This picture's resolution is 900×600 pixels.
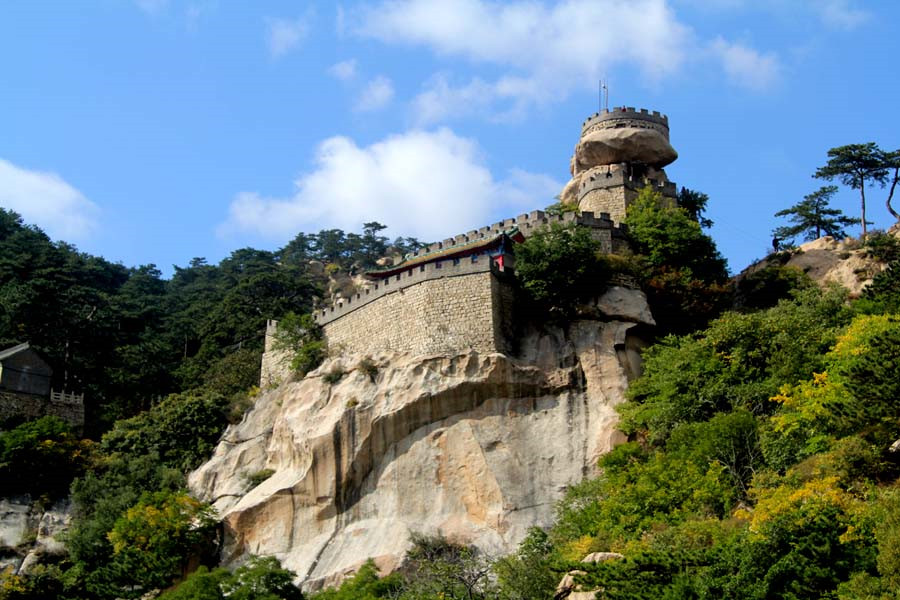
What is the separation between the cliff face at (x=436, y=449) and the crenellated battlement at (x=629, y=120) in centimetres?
1154

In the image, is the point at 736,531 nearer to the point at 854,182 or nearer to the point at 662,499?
the point at 662,499

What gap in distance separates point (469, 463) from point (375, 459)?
9.25 ft

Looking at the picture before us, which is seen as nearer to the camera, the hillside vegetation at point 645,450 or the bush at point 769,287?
the hillside vegetation at point 645,450

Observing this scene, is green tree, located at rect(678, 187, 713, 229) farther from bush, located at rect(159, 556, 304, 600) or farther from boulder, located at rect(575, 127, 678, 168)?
bush, located at rect(159, 556, 304, 600)

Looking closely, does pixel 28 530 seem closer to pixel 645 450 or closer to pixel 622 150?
pixel 645 450

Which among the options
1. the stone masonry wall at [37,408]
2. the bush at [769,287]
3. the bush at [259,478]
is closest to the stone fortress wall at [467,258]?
the bush at [769,287]

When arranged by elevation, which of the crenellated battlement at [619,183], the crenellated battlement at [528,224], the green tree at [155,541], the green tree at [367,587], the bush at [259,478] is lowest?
the green tree at [367,587]

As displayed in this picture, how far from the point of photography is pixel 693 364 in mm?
33094

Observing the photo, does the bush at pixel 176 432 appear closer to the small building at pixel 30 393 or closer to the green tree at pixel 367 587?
the small building at pixel 30 393

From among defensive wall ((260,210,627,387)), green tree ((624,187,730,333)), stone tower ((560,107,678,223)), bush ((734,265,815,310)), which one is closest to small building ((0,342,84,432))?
defensive wall ((260,210,627,387))

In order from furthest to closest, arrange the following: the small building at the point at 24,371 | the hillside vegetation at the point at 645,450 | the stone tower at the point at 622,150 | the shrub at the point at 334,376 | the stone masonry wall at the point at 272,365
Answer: the stone tower at the point at 622,150
the small building at the point at 24,371
the stone masonry wall at the point at 272,365
the shrub at the point at 334,376
the hillside vegetation at the point at 645,450

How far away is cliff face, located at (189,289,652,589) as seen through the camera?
32469 millimetres

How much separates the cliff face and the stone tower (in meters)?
9.45

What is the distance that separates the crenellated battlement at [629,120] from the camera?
4622 centimetres
